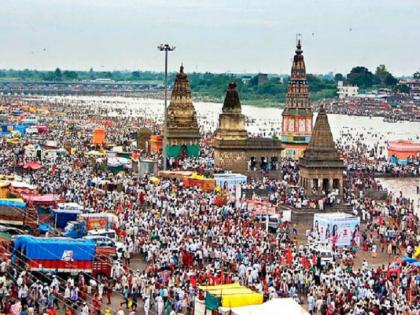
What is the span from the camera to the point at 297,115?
38406 mm

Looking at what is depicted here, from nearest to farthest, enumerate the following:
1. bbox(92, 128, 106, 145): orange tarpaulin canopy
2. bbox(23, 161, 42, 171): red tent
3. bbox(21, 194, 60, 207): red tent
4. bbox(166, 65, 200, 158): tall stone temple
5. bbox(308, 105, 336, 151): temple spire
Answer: bbox(21, 194, 60, 207): red tent < bbox(308, 105, 336, 151): temple spire < bbox(23, 161, 42, 171): red tent < bbox(166, 65, 200, 158): tall stone temple < bbox(92, 128, 106, 145): orange tarpaulin canopy

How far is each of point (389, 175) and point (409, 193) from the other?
13.3 feet

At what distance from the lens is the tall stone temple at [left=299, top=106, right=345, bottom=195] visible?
26969 millimetres

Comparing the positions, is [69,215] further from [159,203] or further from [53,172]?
[53,172]

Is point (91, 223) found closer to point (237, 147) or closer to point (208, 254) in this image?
point (208, 254)

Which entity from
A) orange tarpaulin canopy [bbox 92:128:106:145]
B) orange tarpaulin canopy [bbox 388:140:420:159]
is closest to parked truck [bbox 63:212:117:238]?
orange tarpaulin canopy [bbox 92:128:106:145]

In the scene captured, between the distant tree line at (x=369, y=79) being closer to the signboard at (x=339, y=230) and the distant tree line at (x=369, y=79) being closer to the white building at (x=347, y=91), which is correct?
the white building at (x=347, y=91)

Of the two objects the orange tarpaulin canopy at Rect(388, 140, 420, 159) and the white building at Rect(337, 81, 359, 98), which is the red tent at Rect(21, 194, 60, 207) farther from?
the white building at Rect(337, 81, 359, 98)

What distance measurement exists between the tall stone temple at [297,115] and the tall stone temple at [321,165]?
10.9 m

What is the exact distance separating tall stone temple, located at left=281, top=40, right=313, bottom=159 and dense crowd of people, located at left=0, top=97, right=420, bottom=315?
8092 millimetres

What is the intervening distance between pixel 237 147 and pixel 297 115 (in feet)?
19.2

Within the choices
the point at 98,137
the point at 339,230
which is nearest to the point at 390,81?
the point at 98,137

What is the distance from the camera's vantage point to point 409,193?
3262 centimetres

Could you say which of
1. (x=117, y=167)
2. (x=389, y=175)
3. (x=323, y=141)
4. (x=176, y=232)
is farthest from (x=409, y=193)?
(x=176, y=232)
